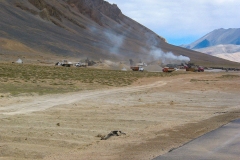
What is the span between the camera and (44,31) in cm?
11112

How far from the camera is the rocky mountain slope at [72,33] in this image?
97.4m

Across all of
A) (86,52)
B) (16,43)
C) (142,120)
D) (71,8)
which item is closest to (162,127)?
(142,120)

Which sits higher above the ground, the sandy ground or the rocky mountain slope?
the rocky mountain slope

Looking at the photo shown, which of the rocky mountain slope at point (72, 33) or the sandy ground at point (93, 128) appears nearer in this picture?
the sandy ground at point (93, 128)

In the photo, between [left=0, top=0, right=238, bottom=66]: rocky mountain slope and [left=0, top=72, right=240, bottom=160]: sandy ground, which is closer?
[left=0, top=72, right=240, bottom=160]: sandy ground

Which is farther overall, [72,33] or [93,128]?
[72,33]

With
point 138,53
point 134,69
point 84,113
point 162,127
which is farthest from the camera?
point 138,53

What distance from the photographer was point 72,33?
124 m

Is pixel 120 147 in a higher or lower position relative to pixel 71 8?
lower

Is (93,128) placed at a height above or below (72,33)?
below

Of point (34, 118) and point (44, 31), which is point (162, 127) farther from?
point (44, 31)

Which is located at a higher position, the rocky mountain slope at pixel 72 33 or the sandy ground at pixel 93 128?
the rocky mountain slope at pixel 72 33

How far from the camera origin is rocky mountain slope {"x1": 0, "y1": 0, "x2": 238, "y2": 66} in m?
97.4

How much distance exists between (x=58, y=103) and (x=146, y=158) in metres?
11.7
